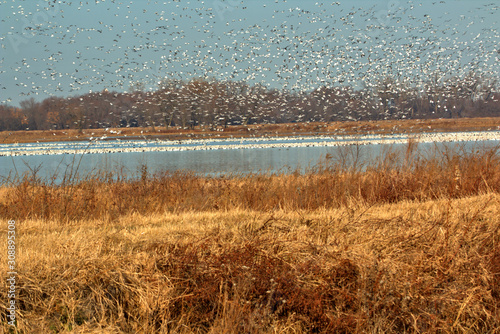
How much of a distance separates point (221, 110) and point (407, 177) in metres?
41.8

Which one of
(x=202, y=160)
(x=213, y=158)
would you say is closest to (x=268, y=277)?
(x=202, y=160)

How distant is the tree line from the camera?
43.2m

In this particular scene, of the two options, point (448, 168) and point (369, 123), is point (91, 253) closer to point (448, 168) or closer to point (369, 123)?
point (448, 168)

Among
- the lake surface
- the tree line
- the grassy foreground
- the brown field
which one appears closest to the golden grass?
the grassy foreground

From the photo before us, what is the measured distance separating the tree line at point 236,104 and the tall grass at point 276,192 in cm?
2570

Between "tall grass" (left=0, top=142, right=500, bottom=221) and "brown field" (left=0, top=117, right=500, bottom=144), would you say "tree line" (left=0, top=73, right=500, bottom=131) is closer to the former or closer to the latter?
"brown field" (left=0, top=117, right=500, bottom=144)

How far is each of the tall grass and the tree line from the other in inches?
1012

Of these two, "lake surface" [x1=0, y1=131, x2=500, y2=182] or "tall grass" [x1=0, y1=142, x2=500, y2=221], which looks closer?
"tall grass" [x1=0, y1=142, x2=500, y2=221]

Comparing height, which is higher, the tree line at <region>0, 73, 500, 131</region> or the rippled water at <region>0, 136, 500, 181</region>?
the tree line at <region>0, 73, 500, 131</region>

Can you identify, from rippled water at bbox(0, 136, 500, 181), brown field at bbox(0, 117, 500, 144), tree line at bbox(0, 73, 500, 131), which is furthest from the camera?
brown field at bbox(0, 117, 500, 144)

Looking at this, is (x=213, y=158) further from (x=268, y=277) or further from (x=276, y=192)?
(x=268, y=277)

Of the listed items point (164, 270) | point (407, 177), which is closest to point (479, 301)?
point (164, 270)

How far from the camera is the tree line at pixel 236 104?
43.2 metres

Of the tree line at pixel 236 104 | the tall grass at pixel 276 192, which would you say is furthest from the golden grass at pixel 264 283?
the tree line at pixel 236 104
